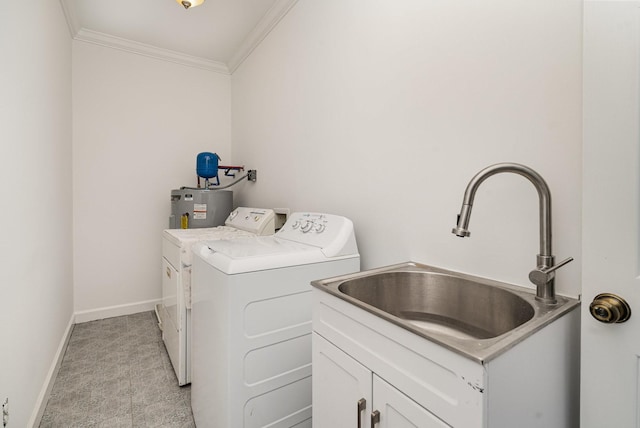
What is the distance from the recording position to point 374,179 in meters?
1.61

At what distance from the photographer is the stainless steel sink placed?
0.90 metres

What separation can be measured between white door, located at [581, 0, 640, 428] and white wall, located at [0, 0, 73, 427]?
6.45 feet

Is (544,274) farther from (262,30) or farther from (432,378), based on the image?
(262,30)

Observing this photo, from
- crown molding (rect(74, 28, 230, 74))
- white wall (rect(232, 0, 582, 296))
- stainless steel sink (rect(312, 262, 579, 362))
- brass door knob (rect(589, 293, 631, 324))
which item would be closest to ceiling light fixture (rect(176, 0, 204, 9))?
white wall (rect(232, 0, 582, 296))

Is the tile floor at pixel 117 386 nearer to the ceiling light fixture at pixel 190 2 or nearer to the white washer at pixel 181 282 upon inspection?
the white washer at pixel 181 282

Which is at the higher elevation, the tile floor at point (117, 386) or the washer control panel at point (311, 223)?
the washer control panel at point (311, 223)

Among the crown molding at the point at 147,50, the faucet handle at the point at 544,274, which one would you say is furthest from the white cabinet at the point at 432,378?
the crown molding at the point at 147,50

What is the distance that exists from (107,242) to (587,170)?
12.2 feet

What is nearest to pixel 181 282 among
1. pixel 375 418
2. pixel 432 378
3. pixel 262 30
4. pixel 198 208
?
pixel 198 208

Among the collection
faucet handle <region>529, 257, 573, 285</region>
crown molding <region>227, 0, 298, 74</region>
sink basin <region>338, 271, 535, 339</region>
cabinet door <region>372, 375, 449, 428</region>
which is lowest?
cabinet door <region>372, 375, 449, 428</region>

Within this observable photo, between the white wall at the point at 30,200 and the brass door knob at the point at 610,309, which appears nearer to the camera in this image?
the brass door knob at the point at 610,309

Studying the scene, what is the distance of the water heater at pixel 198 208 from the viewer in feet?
9.22

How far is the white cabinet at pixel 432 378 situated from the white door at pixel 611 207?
0.27ft

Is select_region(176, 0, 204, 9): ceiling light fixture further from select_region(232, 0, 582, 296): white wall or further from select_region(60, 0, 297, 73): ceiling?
select_region(232, 0, 582, 296): white wall
